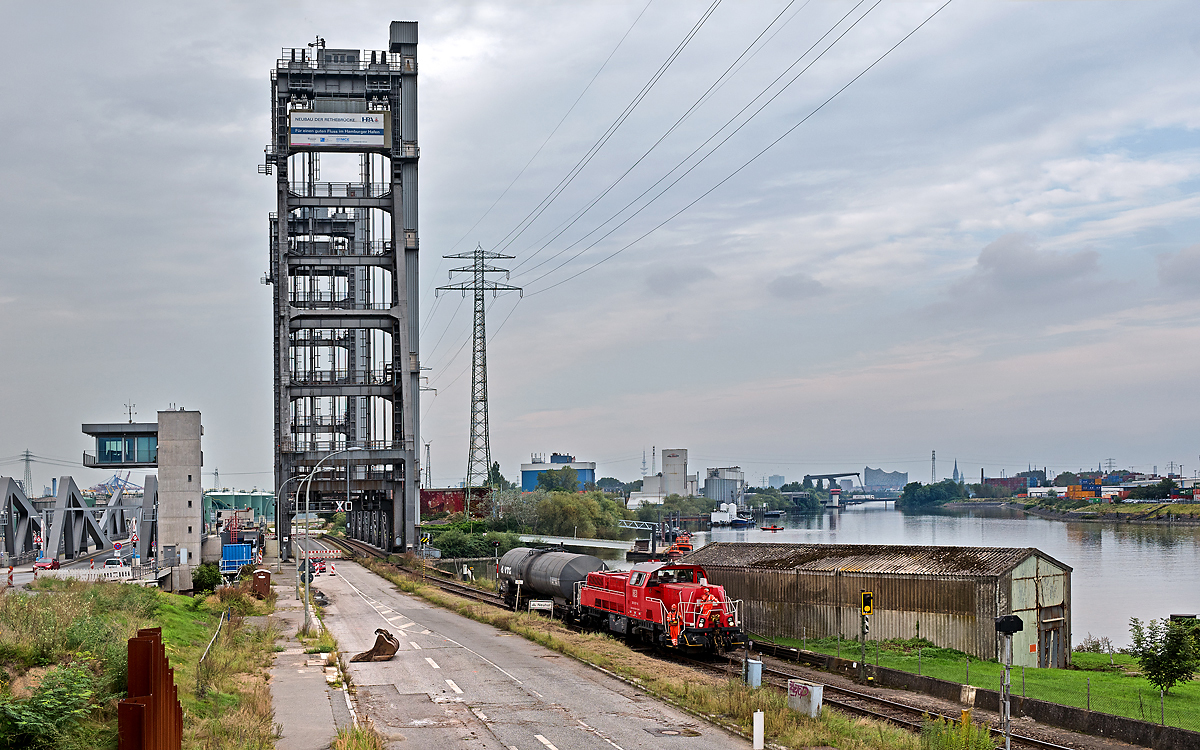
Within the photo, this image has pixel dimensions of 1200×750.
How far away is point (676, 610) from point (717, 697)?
820 cm

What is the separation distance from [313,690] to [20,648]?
9.12 m

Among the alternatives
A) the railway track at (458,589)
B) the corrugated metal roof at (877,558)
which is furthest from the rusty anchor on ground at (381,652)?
the railway track at (458,589)

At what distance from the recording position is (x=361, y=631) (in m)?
41.2

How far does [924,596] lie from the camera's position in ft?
112

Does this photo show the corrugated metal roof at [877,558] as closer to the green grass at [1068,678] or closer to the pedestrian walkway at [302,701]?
the green grass at [1068,678]

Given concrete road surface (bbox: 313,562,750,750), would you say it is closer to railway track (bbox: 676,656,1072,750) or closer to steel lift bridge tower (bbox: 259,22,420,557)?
railway track (bbox: 676,656,1072,750)

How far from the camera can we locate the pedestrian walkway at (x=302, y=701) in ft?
68.7

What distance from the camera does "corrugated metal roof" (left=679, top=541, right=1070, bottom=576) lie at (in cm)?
3356

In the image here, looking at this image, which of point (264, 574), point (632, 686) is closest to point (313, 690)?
point (632, 686)

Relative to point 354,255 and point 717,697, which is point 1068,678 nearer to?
point 717,697

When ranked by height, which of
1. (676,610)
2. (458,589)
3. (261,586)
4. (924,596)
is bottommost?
(458,589)

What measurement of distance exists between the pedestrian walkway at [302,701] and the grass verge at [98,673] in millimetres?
481

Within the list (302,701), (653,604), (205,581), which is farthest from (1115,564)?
(302,701)

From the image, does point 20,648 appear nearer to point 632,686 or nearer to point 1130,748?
point 632,686
